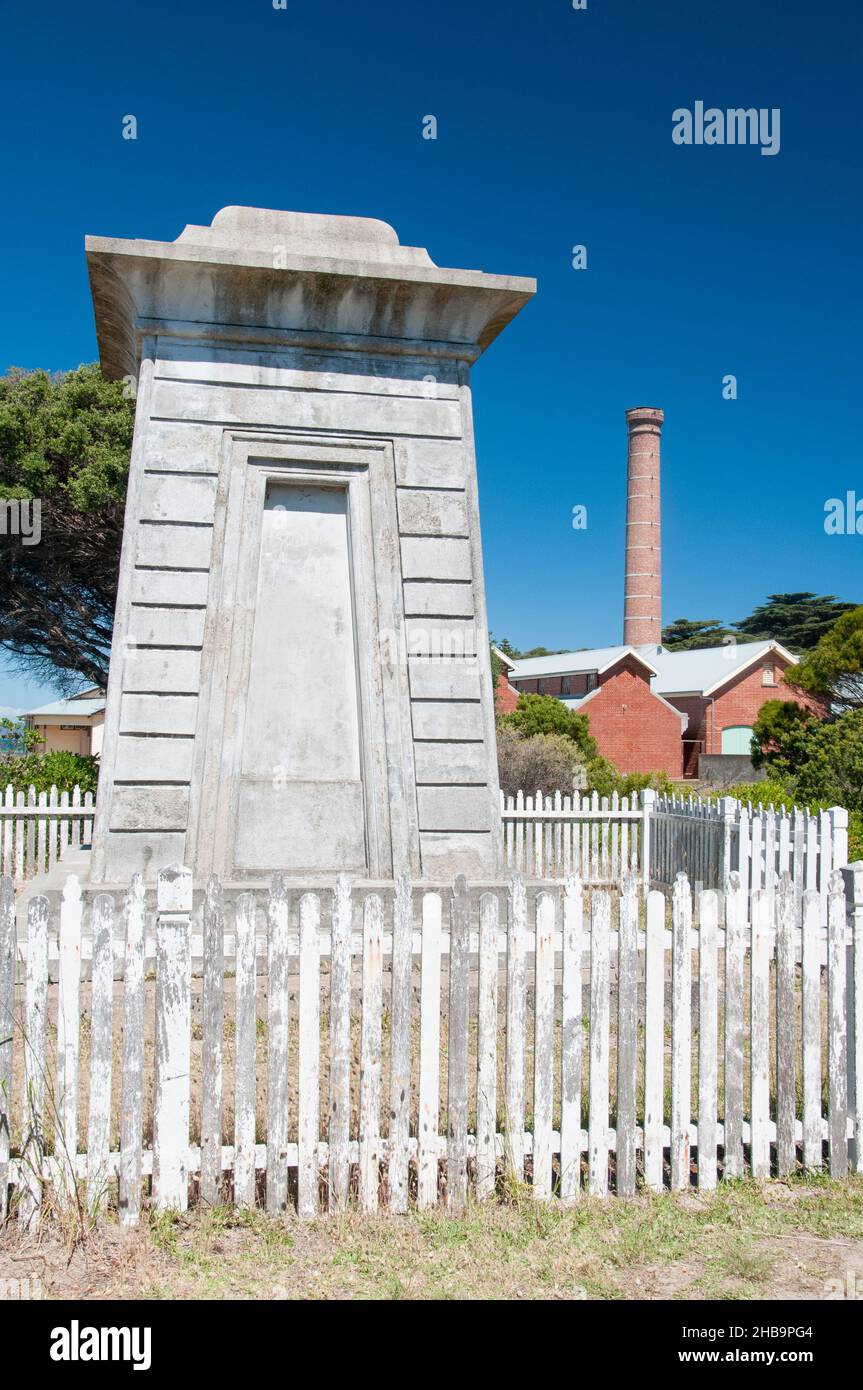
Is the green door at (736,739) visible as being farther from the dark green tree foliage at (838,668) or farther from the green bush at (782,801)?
the green bush at (782,801)

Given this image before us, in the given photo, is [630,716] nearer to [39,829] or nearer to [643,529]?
[643,529]

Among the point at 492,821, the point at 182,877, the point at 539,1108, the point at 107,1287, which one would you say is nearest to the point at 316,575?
the point at 492,821

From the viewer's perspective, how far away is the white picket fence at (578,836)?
49.1ft

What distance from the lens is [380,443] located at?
7.72m

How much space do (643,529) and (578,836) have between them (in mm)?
36680

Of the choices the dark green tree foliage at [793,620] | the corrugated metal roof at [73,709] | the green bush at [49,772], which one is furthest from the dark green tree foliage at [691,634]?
the green bush at [49,772]

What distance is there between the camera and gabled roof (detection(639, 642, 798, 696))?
44.2m

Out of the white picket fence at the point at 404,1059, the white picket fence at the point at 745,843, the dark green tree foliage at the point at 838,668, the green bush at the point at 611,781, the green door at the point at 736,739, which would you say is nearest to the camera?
the white picket fence at the point at 404,1059

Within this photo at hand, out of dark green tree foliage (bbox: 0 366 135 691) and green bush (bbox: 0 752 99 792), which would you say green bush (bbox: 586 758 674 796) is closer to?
green bush (bbox: 0 752 99 792)

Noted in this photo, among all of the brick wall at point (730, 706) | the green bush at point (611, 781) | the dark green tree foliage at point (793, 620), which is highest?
the dark green tree foliage at point (793, 620)

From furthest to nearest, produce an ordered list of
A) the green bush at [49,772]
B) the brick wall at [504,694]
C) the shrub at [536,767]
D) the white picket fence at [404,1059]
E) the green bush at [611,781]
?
the brick wall at [504,694]
the shrub at [536,767]
the green bush at [611,781]
the green bush at [49,772]
the white picket fence at [404,1059]

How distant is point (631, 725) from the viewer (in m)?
43.0

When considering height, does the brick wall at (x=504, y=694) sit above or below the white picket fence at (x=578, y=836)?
above

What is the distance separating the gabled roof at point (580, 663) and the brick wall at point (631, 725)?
1.60 ft
